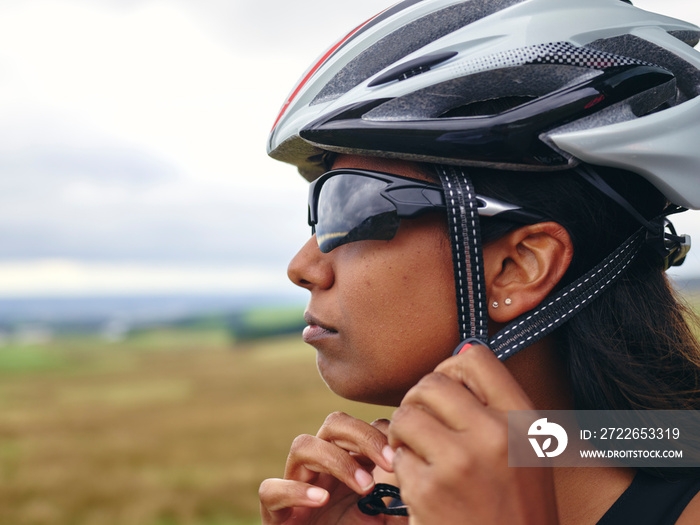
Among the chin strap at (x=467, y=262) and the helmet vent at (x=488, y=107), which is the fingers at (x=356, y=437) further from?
the helmet vent at (x=488, y=107)

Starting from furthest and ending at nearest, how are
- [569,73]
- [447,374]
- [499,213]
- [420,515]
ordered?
[569,73], [499,213], [447,374], [420,515]

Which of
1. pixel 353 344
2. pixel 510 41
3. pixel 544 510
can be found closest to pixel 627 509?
pixel 544 510

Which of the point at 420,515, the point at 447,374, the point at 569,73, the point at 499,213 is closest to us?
the point at 420,515

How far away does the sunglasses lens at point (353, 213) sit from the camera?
7.29ft

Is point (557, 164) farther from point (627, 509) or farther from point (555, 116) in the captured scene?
point (627, 509)

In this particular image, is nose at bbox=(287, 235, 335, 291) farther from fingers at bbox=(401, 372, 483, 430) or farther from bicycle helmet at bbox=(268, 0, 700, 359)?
fingers at bbox=(401, 372, 483, 430)

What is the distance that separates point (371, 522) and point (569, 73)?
2330 mm

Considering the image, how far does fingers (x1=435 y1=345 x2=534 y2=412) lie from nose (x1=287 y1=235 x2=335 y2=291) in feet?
2.81

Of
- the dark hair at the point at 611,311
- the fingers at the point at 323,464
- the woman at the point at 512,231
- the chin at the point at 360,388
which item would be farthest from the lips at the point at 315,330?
the dark hair at the point at 611,311

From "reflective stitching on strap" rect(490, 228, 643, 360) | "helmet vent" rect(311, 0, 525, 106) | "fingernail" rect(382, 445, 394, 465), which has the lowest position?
"fingernail" rect(382, 445, 394, 465)

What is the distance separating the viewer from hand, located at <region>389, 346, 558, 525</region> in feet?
4.92

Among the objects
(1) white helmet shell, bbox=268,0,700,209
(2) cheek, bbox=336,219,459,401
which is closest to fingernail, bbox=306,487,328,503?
(2) cheek, bbox=336,219,459,401

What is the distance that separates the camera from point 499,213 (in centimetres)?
219

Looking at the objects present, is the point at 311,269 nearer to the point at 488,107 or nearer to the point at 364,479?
the point at 364,479
